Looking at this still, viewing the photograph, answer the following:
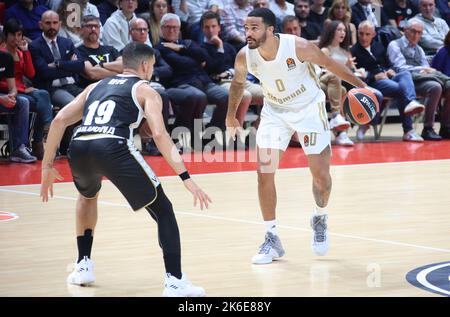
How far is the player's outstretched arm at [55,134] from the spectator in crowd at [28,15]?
25.3 ft

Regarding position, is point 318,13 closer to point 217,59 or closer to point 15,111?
point 217,59

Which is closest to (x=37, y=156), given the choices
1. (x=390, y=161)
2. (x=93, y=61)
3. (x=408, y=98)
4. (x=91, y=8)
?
(x=93, y=61)

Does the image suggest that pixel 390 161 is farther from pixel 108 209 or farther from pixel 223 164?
pixel 108 209

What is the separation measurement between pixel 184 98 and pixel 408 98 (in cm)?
→ 373

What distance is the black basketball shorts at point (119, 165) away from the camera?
5.77 meters

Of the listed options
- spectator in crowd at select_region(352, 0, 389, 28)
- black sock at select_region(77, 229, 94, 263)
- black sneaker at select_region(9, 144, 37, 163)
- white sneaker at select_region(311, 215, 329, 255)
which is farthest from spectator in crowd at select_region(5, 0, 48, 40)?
black sock at select_region(77, 229, 94, 263)

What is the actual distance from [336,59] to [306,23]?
183 cm

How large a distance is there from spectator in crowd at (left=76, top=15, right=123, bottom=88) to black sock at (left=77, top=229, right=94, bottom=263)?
6697 millimetres

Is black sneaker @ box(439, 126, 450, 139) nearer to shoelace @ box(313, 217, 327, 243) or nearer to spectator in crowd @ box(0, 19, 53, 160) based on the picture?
spectator in crowd @ box(0, 19, 53, 160)

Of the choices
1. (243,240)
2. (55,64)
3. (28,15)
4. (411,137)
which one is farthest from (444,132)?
(243,240)

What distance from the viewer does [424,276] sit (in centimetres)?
628

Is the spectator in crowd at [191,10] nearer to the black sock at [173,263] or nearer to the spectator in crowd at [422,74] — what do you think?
the spectator in crowd at [422,74]

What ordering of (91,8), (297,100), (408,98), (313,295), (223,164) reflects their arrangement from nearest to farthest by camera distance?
(313,295)
(297,100)
(223,164)
(91,8)
(408,98)

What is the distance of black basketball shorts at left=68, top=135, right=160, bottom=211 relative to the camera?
227 inches
